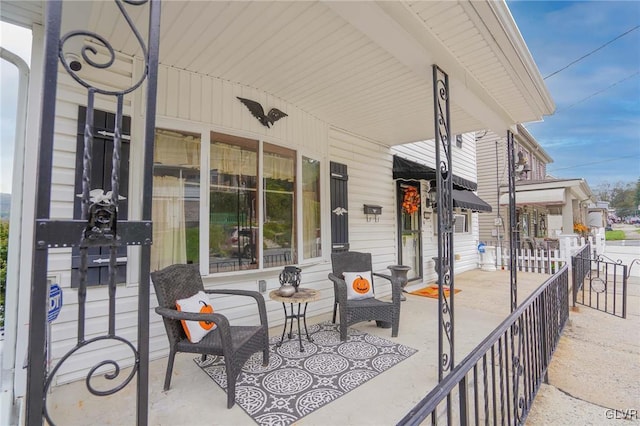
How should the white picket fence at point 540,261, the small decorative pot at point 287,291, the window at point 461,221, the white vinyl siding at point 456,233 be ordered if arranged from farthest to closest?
the window at point 461,221 < the white picket fence at point 540,261 < the white vinyl siding at point 456,233 < the small decorative pot at point 287,291

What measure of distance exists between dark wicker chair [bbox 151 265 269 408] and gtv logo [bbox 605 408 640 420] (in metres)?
2.79

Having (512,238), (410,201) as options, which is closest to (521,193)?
(410,201)

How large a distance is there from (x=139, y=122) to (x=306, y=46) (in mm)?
1788

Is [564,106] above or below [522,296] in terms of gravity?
above

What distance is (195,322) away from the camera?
2.55 m

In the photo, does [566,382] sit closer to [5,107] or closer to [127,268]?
[127,268]

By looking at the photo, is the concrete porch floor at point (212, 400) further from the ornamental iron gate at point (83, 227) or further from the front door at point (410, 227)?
the front door at point (410, 227)

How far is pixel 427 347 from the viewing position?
3334 mm

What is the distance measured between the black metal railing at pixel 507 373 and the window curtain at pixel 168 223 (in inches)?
110

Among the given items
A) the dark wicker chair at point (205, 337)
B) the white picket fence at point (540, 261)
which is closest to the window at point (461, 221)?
the white picket fence at point (540, 261)

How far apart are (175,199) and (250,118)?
4.43ft

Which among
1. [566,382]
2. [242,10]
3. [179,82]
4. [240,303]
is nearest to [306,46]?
[242,10]

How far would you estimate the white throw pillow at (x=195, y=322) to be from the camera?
251 cm

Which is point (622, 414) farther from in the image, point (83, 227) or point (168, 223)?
point (168, 223)
